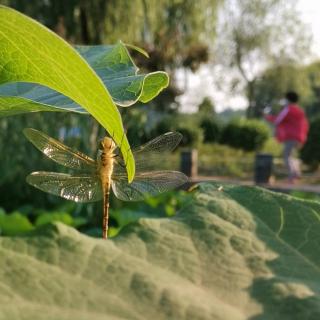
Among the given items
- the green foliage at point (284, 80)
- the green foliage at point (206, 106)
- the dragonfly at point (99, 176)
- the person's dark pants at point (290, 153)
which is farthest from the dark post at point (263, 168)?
the green foliage at point (284, 80)

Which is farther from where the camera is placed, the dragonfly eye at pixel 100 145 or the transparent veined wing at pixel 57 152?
the transparent veined wing at pixel 57 152

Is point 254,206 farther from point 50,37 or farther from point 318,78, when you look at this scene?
point 318,78

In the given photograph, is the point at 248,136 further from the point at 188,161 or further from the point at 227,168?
the point at 188,161

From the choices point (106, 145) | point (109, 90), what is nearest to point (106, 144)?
point (106, 145)

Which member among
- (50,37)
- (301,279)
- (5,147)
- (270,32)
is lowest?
(5,147)

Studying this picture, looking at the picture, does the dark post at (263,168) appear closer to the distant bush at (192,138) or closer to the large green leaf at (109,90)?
the distant bush at (192,138)

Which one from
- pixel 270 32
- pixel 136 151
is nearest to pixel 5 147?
pixel 136 151
